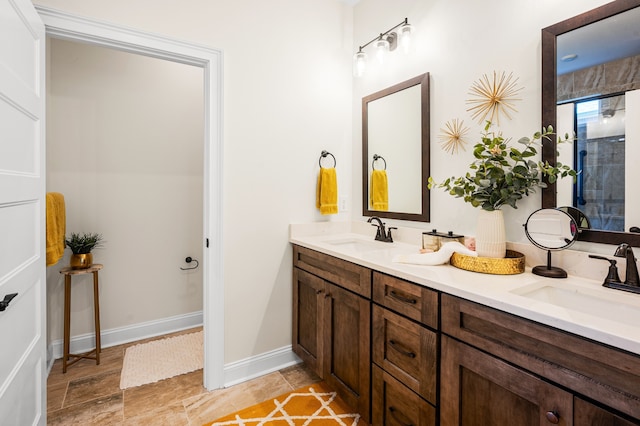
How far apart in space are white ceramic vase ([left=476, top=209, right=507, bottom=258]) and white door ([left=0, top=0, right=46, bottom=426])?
6.03ft

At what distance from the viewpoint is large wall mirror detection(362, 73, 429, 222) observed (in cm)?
204

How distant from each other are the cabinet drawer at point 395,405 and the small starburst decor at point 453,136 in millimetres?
1229

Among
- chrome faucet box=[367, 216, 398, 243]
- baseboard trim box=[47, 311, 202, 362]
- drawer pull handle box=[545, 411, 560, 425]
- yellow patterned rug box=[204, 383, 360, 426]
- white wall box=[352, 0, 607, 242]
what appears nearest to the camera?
drawer pull handle box=[545, 411, 560, 425]

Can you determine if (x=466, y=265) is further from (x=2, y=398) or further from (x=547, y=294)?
(x=2, y=398)

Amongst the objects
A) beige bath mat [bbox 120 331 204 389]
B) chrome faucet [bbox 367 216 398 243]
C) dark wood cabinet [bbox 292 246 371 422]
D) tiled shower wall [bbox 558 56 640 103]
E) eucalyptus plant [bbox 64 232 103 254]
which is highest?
tiled shower wall [bbox 558 56 640 103]

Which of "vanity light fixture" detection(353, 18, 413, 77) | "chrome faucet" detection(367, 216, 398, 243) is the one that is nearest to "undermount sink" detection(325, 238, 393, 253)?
"chrome faucet" detection(367, 216, 398, 243)

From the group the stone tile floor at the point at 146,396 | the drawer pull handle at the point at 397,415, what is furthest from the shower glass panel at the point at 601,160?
the stone tile floor at the point at 146,396

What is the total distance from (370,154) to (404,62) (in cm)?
64

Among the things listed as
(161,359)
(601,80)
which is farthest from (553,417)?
(161,359)

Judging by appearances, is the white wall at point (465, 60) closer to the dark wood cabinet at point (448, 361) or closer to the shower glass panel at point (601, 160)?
the shower glass panel at point (601, 160)

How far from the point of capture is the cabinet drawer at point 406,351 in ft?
4.16

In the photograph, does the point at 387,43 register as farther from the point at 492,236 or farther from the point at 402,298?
the point at 402,298

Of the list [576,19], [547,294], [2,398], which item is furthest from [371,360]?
[576,19]

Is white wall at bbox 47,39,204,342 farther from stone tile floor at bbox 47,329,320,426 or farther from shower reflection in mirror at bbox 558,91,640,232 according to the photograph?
shower reflection in mirror at bbox 558,91,640,232
